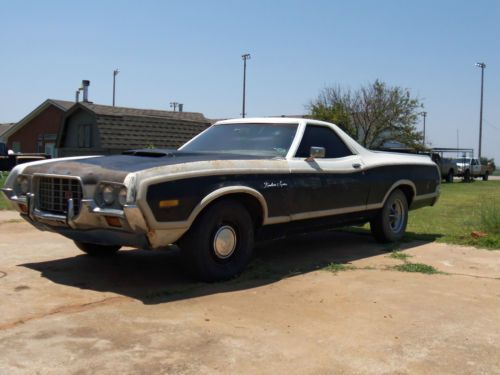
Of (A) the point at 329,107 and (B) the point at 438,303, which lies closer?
(B) the point at 438,303

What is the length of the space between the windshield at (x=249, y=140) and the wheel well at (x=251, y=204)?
0.75 metres

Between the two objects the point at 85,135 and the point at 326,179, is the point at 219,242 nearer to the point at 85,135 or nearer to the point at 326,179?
the point at 326,179

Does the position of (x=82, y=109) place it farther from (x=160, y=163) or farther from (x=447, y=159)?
(x=160, y=163)

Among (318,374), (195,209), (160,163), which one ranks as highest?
(160,163)

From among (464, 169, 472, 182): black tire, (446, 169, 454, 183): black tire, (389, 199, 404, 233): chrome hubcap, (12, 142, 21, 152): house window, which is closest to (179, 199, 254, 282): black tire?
(389, 199, 404, 233): chrome hubcap

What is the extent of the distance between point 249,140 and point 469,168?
107 feet

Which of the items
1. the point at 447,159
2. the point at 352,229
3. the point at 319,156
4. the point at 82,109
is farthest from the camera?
the point at 447,159

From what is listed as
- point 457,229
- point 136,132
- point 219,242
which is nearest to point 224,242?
point 219,242

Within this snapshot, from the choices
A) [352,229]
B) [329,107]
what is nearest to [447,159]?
[329,107]

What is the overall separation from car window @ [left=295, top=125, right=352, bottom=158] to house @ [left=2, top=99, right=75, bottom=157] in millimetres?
37003

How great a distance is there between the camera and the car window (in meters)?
6.39

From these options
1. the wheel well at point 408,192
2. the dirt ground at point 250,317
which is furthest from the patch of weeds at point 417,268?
the wheel well at point 408,192

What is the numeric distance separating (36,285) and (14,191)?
43.4 inches

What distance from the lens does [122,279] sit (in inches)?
218
